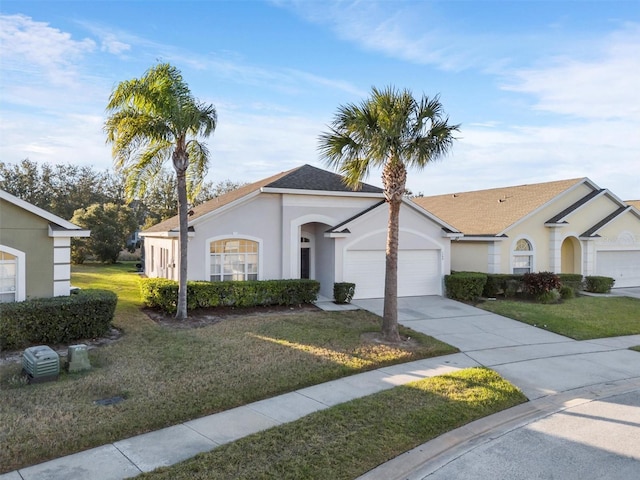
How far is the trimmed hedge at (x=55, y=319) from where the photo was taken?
10391mm

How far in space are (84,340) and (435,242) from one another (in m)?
13.9

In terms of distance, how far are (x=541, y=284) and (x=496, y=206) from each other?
255 inches

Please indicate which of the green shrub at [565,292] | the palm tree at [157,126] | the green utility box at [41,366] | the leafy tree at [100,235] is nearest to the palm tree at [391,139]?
the palm tree at [157,126]

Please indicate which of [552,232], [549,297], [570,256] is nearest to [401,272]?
[549,297]

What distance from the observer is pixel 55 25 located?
10109mm

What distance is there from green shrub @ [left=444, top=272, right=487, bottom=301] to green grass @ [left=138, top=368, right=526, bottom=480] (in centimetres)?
1040

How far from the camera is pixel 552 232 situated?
896 inches

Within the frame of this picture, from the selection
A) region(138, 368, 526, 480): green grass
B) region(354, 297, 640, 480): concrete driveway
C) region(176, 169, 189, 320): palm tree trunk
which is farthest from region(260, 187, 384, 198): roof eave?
region(138, 368, 526, 480): green grass

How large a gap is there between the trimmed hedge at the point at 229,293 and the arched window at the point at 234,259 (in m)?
1.29

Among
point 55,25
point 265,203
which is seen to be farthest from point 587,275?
point 55,25

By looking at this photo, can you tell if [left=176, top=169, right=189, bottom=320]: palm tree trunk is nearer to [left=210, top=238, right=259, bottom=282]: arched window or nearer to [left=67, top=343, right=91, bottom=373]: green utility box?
[left=210, top=238, right=259, bottom=282]: arched window

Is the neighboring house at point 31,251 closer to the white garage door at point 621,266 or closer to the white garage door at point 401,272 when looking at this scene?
the white garage door at point 401,272

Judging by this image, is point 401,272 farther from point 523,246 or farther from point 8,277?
point 8,277

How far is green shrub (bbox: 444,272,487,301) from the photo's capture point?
19047 millimetres
